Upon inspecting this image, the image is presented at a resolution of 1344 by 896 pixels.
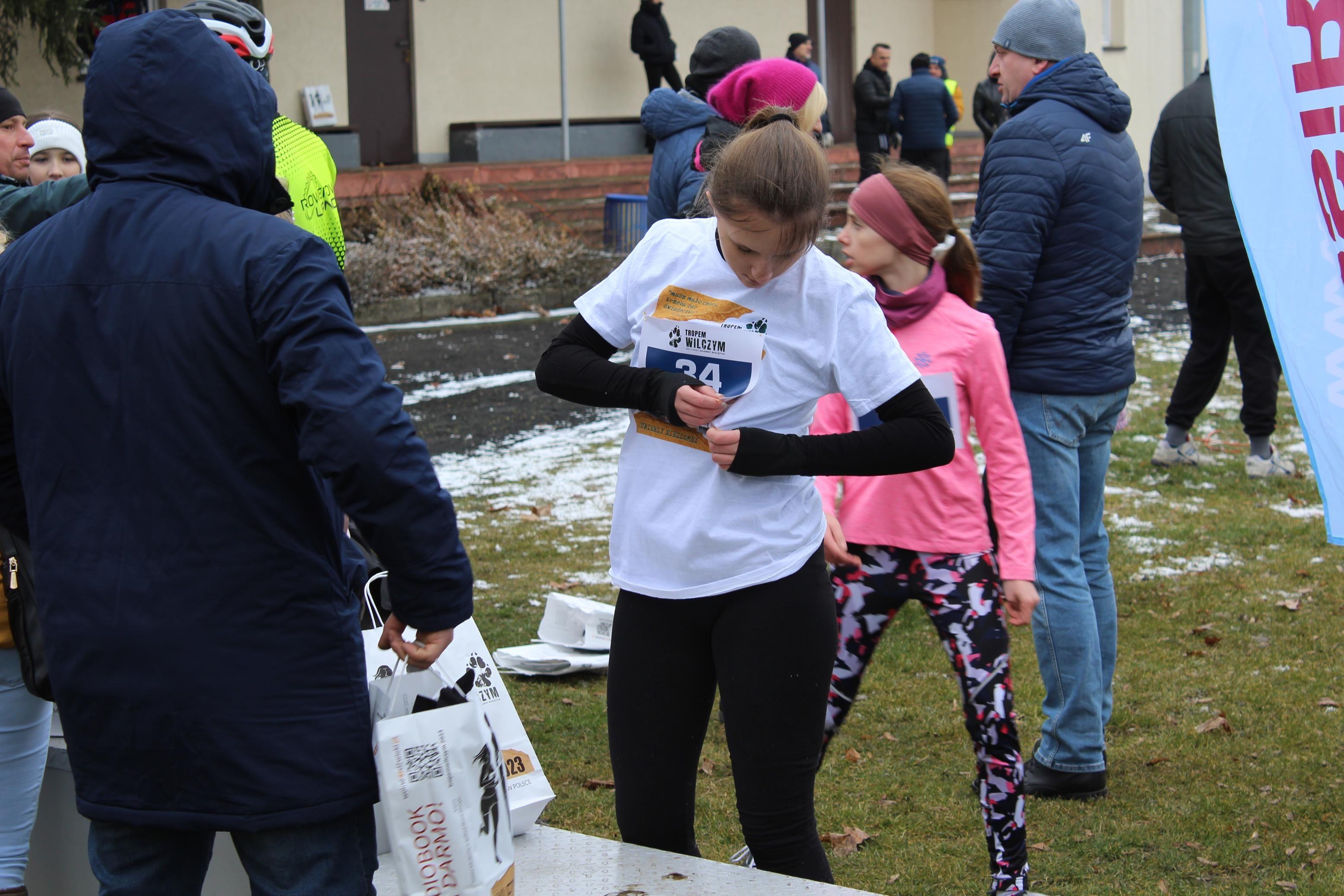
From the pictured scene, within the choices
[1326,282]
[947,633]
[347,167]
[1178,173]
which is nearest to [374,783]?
[947,633]

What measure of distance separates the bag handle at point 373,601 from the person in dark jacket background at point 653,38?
15.4m

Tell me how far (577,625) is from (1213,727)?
88.3 inches

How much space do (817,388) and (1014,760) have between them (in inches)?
45.1

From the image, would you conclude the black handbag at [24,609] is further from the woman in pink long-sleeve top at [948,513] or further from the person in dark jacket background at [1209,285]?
the person in dark jacket background at [1209,285]

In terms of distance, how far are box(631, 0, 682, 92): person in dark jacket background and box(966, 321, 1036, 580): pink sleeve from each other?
15543mm

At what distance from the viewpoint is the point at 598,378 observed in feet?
8.65

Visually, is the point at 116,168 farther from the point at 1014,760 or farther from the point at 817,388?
the point at 1014,760

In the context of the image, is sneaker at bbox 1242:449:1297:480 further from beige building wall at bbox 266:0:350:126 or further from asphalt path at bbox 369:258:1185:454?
beige building wall at bbox 266:0:350:126

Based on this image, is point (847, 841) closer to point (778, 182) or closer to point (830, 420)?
point (830, 420)

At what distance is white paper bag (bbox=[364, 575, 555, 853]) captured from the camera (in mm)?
3191

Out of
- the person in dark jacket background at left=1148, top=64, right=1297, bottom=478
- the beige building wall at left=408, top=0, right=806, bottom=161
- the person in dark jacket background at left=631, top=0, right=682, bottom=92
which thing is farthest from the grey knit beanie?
the beige building wall at left=408, top=0, right=806, bottom=161

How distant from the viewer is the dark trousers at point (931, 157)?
58.5 ft

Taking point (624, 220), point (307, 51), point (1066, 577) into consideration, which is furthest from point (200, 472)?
point (307, 51)

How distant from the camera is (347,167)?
16797mm
